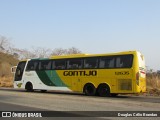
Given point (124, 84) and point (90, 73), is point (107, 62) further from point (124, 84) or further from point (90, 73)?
point (124, 84)

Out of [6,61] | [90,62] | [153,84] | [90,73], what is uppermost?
[6,61]

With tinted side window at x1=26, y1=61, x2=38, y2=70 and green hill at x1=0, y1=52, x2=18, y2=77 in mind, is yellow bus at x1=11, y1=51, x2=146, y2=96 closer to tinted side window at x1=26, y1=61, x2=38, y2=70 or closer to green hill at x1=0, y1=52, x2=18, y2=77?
tinted side window at x1=26, y1=61, x2=38, y2=70

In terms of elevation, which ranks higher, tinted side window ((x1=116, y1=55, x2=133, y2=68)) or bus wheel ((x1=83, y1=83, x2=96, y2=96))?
tinted side window ((x1=116, y1=55, x2=133, y2=68))

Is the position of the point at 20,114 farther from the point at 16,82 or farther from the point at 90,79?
the point at 16,82

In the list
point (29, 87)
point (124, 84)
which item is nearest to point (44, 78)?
point (29, 87)

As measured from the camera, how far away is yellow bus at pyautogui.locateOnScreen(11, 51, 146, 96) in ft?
75.5

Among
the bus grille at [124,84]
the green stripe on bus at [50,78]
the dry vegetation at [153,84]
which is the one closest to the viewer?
the bus grille at [124,84]

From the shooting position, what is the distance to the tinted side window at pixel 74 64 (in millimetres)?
26000

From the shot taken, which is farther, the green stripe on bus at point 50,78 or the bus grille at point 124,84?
the green stripe on bus at point 50,78

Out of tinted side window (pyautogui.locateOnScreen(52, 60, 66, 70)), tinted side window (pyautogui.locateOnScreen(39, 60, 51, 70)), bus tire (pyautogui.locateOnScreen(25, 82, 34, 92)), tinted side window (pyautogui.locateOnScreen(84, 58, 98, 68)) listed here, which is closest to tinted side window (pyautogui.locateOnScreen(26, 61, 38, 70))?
tinted side window (pyautogui.locateOnScreen(39, 60, 51, 70))

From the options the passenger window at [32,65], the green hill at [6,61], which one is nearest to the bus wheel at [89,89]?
the passenger window at [32,65]

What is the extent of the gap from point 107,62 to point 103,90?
6.39 feet

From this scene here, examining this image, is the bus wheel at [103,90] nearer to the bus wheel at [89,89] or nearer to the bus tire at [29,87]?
the bus wheel at [89,89]

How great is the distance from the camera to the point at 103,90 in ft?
80.5
